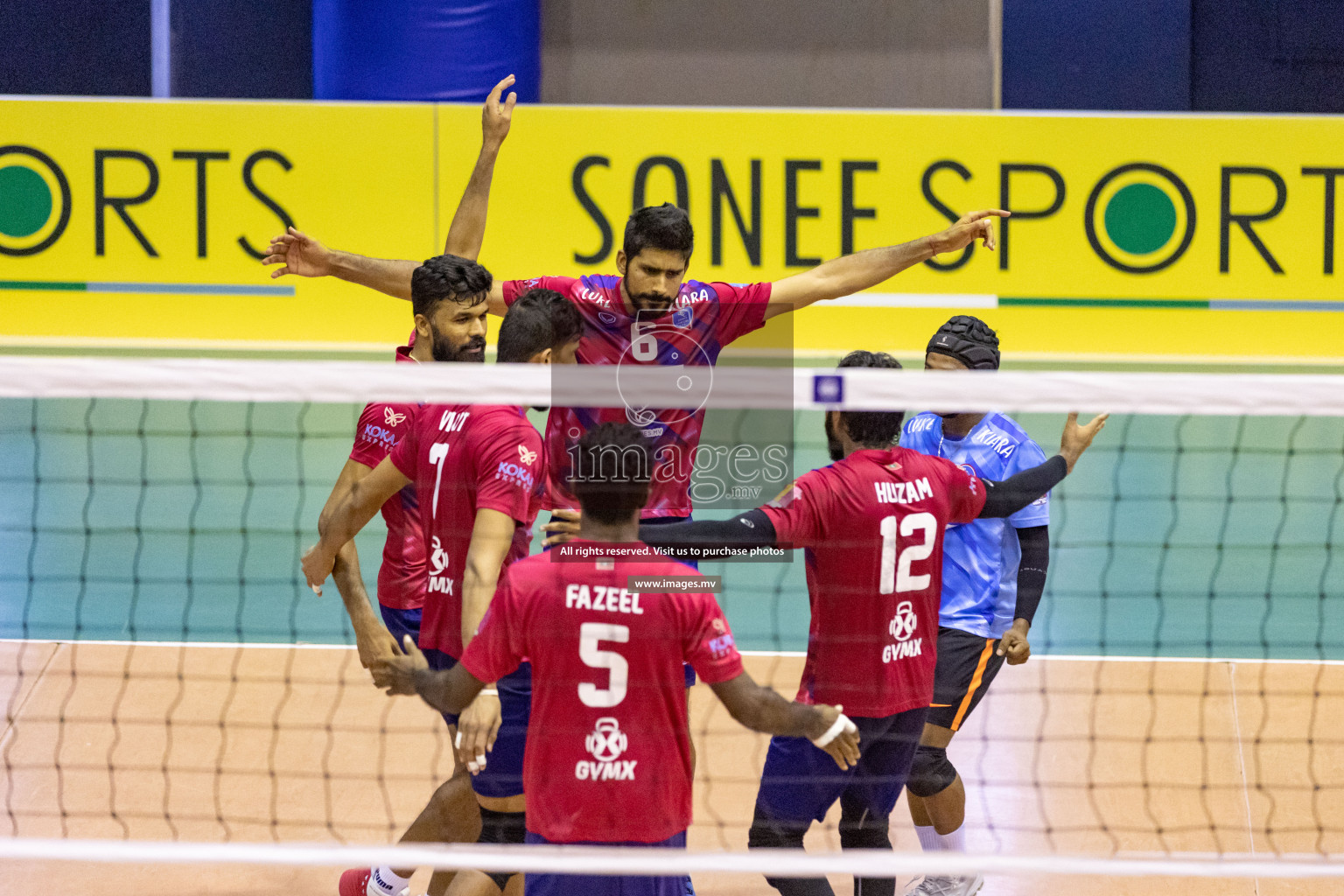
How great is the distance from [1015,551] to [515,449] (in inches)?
82.2

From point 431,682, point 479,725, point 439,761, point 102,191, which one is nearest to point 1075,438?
point 479,725

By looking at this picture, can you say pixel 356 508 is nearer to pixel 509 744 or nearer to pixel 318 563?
pixel 318 563

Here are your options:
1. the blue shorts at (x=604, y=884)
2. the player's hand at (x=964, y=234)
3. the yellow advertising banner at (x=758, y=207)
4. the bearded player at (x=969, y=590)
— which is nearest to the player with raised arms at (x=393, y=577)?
the blue shorts at (x=604, y=884)

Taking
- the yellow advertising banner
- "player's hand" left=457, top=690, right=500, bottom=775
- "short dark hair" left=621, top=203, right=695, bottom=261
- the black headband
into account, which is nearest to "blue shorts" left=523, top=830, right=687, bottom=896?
"player's hand" left=457, top=690, right=500, bottom=775

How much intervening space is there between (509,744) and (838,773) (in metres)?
1.02

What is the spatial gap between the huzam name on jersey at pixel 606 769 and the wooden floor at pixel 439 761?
1.64 meters

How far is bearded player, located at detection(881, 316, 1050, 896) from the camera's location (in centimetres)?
470

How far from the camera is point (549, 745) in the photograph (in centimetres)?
329

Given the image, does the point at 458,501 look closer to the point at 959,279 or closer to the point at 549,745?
the point at 549,745

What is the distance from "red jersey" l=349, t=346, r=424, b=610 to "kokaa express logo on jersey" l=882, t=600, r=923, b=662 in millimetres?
1650

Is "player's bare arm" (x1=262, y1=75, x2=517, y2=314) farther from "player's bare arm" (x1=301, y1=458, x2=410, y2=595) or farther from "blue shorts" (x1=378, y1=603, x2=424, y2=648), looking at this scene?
"blue shorts" (x1=378, y1=603, x2=424, y2=648)

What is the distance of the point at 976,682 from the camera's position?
4.78m

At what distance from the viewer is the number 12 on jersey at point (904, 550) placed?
3861 mm

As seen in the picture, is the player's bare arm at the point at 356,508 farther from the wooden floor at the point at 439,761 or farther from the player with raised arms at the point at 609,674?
the wooden floor at the point at 439,761
